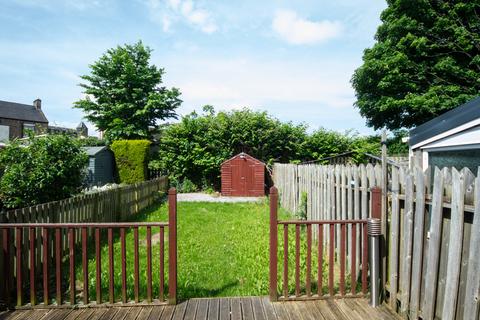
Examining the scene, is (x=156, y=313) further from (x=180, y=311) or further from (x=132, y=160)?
(x=132, y=160)

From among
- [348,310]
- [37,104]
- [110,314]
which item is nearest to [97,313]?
[110,314]

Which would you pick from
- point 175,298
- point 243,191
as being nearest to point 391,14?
point 243,191

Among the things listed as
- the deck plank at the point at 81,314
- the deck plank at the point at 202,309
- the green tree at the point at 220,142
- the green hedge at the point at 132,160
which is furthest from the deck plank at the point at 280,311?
the green hedge at the point at 132,160

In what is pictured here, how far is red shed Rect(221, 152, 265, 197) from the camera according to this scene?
1441cm

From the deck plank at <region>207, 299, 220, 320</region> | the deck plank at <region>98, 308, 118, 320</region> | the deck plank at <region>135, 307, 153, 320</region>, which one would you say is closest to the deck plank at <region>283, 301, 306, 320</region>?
the deck plank at <region>207, 299, 220, 320</region>

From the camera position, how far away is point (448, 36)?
58.3 feet

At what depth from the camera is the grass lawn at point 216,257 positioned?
13.0ft

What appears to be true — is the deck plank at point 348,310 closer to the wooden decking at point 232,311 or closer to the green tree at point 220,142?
the wooden decking at point 232,311

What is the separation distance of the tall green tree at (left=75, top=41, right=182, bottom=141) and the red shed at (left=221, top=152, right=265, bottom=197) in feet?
34.0

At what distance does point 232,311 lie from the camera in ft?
10.5

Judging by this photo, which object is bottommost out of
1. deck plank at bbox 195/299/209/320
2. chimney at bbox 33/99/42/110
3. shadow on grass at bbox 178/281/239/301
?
shadow on grass at bbox 178/281/239/301

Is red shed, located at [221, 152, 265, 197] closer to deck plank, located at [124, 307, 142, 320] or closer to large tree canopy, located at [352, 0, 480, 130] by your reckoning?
large tree canopy, located at [352, 0, 480, 130]

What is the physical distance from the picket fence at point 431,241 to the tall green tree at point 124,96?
20.9 meters

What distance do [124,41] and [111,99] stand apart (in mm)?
4997
